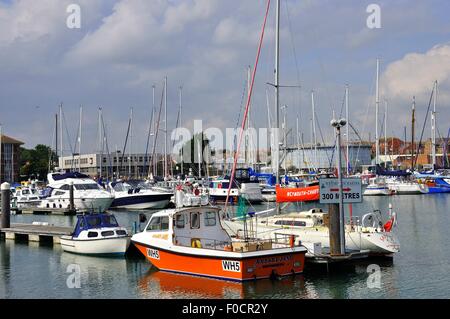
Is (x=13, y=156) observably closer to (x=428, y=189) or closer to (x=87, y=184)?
(x=87, y=184)

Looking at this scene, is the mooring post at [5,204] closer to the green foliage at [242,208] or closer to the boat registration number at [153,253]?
the green foliage at [242,208]

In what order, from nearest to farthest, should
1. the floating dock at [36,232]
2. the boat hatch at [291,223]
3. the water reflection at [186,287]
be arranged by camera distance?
the water reflection at [186,287], the boat hatch at [291,223], the floating dock at [36,232]

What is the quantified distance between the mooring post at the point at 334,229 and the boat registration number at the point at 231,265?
512 cm

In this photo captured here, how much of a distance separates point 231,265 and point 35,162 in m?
141

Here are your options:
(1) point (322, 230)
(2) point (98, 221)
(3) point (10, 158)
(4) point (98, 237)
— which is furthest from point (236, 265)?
(3) point (10, 158)

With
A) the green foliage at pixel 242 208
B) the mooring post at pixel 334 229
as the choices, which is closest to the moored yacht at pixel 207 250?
the mooring post at pixel 334 229

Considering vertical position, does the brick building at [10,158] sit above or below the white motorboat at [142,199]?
above

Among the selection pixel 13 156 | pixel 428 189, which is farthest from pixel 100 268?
pixel 13 156

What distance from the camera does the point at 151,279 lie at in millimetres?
26094

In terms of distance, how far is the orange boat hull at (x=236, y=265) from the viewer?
76.8ft

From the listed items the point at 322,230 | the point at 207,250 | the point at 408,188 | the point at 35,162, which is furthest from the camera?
the point at 35,162

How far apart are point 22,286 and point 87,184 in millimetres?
40914

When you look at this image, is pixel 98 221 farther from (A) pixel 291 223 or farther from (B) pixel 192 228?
(A) pixel 291 223

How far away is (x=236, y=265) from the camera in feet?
76.7
